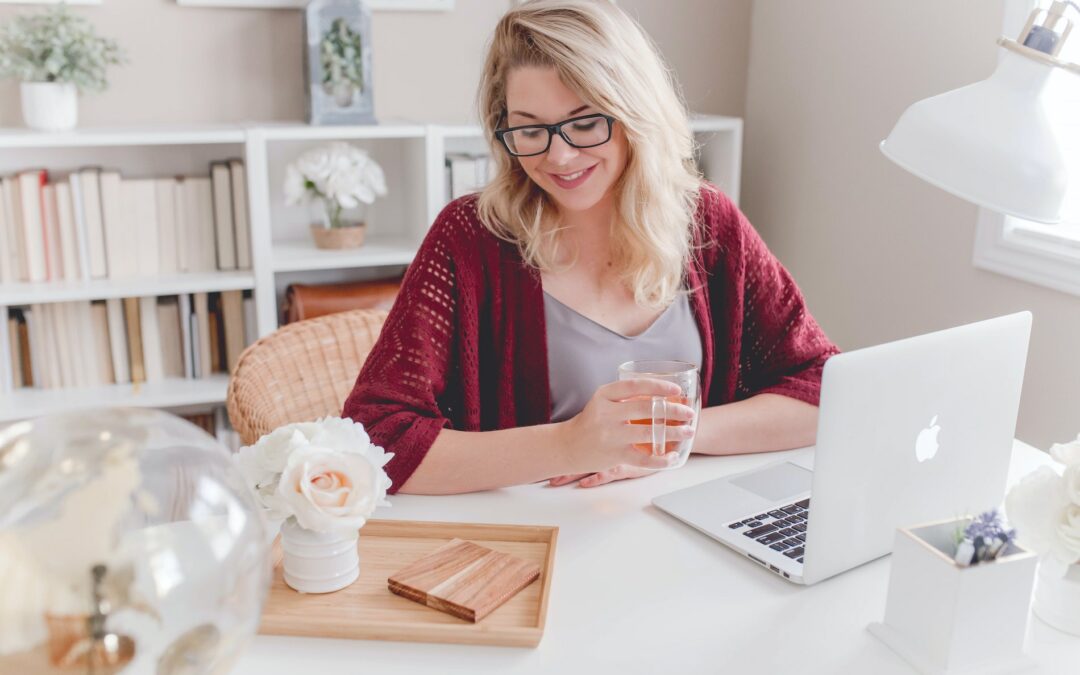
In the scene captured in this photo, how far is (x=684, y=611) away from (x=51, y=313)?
2189 mm

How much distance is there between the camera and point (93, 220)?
2.55m

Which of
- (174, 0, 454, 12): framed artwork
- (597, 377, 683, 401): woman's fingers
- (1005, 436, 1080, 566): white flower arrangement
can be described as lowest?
(1005, 436, 1080, 566): white flower arrangement

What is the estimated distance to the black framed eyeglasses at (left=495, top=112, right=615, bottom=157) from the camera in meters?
1.51

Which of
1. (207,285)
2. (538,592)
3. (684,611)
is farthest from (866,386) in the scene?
(207,285)

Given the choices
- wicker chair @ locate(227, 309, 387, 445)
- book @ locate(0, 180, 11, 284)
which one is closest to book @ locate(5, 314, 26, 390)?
book @ locate(0, 180, 11, 284)

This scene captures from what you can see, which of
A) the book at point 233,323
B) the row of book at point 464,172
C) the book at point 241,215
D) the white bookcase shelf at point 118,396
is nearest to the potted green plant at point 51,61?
the book at point 241,215

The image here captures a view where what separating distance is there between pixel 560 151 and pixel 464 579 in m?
0.73

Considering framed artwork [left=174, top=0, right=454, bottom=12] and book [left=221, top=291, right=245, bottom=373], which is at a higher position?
framed artwork [left=174, top=0, right=454, bottom=12]

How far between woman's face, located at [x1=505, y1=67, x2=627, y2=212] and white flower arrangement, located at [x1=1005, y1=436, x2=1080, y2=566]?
81 cm

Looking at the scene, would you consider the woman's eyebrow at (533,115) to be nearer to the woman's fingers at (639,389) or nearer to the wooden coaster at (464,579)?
the woman's fingers at (639,389)

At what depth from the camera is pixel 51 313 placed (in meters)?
2.58

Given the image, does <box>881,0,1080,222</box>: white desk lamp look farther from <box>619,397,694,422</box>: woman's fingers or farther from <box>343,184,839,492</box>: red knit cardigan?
<box>343,184,839,492</box>: red knit cardigan

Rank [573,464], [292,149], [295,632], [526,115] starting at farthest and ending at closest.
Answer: [292,149]
[526,115]
[573,464]
[295,632]

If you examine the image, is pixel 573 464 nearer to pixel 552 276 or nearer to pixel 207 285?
pixel 552 276
